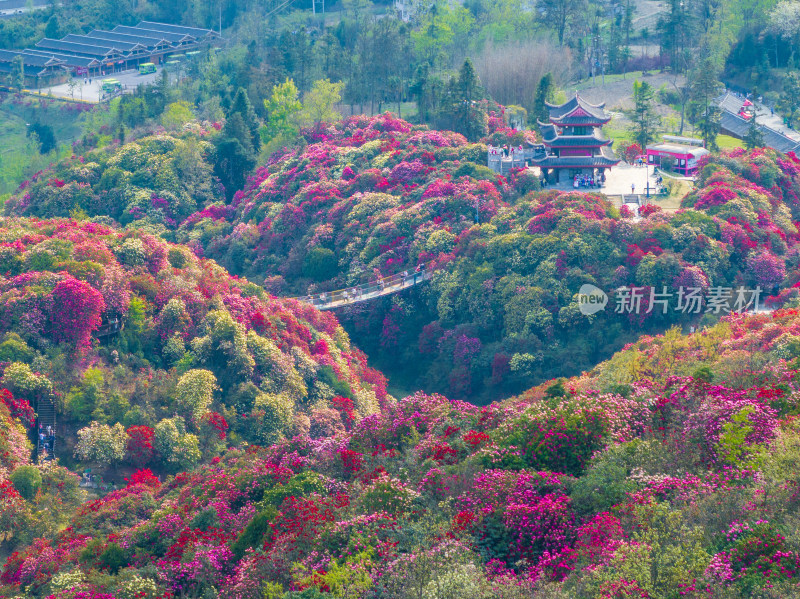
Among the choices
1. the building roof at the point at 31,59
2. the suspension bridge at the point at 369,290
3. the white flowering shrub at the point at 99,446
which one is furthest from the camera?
the building roof at the point at 31,59

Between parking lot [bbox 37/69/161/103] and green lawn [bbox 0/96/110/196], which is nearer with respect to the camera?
green lawn [bbox 0/96/110/196]

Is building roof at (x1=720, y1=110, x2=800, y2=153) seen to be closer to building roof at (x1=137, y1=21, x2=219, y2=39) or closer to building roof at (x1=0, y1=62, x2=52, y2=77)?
building roof at (x1=137, y1=21, x2=219, y2=39)

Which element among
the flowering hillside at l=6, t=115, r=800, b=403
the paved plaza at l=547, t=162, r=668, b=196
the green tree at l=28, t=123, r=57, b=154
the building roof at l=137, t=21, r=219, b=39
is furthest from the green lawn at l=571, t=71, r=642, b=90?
the building roof at l=137, t=21, r=219, b=39

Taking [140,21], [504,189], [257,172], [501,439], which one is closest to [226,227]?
[257,172]

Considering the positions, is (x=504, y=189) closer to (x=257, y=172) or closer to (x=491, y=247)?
(x=491, y=247)

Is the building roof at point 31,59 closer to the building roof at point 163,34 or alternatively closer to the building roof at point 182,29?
the building roof at point 163,34

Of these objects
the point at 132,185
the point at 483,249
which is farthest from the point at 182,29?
the point at 483,249

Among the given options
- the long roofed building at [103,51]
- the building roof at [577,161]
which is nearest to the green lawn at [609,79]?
the building roof at [577,161]
